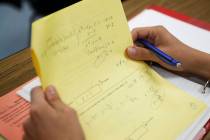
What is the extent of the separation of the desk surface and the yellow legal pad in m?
0.23

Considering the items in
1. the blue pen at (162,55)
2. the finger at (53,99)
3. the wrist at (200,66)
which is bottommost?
the wrist at (200,66)

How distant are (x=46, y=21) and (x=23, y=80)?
274mm

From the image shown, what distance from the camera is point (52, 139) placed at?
21.9 inches

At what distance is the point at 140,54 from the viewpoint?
745mm

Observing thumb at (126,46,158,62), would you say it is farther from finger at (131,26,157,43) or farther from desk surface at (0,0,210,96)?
desk surface at (0,0,210,96)

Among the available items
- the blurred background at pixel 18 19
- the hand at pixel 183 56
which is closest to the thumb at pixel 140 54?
the hand at pixel 183 56

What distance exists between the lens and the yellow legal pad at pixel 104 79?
611mm

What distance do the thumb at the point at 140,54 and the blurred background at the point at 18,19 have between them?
0.35 metres

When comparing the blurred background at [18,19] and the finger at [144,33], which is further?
the blurred background at [18,19]

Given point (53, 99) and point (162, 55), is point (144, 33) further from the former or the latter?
point (53, 99)

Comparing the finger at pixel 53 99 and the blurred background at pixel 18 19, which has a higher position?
the finger at pixel 53 99

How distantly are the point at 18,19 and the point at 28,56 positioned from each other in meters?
0.22

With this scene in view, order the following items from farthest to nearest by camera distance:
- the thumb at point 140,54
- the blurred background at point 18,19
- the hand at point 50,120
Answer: the blurred background at point 18,19, the thumb at point 140,54, the hand at point 50,120

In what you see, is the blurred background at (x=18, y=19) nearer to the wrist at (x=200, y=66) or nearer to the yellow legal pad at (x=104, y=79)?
the yellow legal pad at (x=104, y=79)
